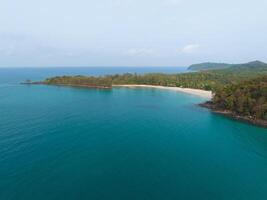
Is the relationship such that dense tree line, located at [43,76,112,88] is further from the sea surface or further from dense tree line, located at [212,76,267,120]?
dense tree line, located at [212,76,267,120]

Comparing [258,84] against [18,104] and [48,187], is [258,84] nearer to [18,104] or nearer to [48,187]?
[48,187]

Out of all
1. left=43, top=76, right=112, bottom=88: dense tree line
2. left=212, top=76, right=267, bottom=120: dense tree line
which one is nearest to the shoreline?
left=212, top=76, right=267, bottom=120: dense tree line

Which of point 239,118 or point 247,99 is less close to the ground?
point 247,99

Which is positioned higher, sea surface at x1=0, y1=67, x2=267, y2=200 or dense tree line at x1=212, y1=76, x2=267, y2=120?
dense tree line at x1=212, y1=76, x2=267, y2=120

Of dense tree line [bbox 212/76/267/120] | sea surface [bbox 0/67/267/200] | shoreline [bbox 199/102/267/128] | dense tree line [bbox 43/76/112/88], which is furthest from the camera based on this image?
dense tree line [bbox 43/76/112/88]

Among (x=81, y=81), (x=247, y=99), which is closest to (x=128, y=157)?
(x=247, y=99)

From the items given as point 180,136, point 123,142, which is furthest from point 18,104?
point 180,136

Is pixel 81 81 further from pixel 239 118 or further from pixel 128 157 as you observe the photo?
pixel 128 157

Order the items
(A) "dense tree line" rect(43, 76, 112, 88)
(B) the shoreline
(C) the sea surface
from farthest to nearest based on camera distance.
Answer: (A) "dense tree line" rect(43, 76, 112, 88), (B) the shoreline, (C) the sea surface

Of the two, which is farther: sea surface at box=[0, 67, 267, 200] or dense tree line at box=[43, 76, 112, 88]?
dense tree line at box=[43, 76, 112, 88]
